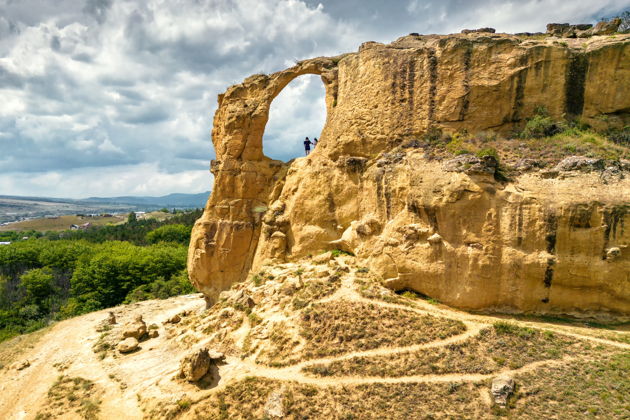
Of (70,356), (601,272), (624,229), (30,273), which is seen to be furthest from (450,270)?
(30,273)

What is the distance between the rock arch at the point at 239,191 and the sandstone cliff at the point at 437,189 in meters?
0.10

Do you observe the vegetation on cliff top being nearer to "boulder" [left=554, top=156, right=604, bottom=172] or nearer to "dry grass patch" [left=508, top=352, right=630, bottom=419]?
"dry grass patch" [left=508, top=352, right=630, bottom=419]

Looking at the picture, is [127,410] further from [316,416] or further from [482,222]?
[482,222]

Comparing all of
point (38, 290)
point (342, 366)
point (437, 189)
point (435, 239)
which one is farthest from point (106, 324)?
point (437, 189)

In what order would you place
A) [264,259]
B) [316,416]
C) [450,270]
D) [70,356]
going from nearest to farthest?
[316,416]
[450,270]
[70,356]
[264,259]

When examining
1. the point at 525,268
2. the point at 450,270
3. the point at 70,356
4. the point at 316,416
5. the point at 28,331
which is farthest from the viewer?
the point at 28,331

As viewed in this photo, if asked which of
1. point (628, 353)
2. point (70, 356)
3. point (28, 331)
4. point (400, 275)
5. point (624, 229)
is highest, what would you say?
point (624, 229)

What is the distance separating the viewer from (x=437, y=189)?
56.0 ft

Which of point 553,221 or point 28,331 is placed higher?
point 553,221

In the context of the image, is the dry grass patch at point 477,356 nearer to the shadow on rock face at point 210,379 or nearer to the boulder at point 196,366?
the shadow on rock face at point 210,379

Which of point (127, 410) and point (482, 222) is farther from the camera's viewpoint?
point (482, 222)

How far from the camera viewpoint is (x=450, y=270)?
16.5 metres

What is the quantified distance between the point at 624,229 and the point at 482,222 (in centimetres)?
530

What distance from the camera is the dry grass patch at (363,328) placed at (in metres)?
14.3
